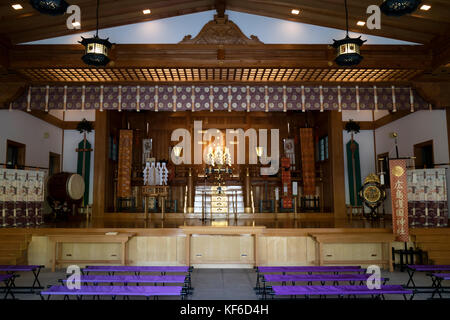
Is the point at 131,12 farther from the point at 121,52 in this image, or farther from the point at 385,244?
the point at 385,244

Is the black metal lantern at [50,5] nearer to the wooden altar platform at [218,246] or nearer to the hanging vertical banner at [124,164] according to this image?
the wooden altar platform at [218,246]

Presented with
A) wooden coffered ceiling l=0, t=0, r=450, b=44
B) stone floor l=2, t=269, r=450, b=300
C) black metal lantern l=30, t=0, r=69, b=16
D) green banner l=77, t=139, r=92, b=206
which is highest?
wooden coffered ceiling l=0, t=0, r=450, b=44

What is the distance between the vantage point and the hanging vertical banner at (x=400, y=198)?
20.9ft

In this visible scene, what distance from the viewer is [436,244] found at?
6.53m

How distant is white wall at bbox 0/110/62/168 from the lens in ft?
26.7

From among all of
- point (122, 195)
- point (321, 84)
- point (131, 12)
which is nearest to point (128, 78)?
point (131, 12)

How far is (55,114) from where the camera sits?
10945mm

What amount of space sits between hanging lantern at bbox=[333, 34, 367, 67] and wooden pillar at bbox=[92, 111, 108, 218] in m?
7.39

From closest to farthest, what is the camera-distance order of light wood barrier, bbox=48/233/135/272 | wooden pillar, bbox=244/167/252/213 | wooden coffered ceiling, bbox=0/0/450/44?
wooden coffered ceiling, bbox=0/0/450/44 → light wood barrier, bbox=48/233/135/272 → wooden pillar, bbox=244/167/252/213

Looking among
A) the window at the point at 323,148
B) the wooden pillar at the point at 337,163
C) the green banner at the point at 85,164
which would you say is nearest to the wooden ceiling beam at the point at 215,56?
the wooden pillar at the point at 337,163

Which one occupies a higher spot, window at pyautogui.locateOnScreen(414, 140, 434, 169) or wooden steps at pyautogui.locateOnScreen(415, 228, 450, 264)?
window at pyautogui.locateOnScreen(414, 140, 434, 169)

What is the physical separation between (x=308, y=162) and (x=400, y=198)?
15.9ft

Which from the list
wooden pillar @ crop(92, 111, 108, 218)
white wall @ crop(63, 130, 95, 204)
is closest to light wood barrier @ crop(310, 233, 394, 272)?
wooden pillar @ crop(92, 111, 108, 218)

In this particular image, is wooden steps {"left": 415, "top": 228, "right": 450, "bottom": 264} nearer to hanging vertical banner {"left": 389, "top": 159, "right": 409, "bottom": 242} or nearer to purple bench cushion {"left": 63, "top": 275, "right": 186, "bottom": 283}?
hanging vertical banner {"left": 389, "top": 159, "right": 409, "bottom": 242}
